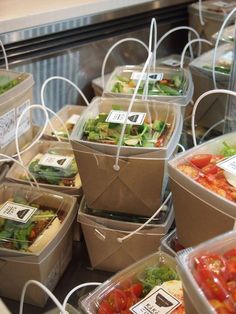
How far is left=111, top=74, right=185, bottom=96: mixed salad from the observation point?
1.41 metres

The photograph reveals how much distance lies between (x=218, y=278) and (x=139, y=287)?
333 millimetres

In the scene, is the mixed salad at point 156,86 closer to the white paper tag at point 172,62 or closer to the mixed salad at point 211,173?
the white paper tag at point 172,62

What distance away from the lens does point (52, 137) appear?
154 cm

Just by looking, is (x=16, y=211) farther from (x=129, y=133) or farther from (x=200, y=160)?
(x=200, y=160)

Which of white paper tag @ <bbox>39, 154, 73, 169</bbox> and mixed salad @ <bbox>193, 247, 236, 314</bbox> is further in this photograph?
white paper tag @ <bbox>39, 154, 73, 169</bbox>

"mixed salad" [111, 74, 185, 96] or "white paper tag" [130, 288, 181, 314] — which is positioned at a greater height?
"mixed salad" [111, 74, 185, 96]


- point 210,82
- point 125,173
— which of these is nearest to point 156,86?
point 210,82

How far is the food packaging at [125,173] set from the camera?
103 centimetres

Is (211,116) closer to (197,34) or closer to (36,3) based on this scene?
(197,34)

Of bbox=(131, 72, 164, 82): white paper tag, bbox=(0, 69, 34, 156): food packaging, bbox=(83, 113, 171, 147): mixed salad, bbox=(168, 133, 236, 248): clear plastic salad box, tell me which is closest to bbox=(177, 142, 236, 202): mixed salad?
bbox=(168, 133, 236, 248): clear plastic salad box

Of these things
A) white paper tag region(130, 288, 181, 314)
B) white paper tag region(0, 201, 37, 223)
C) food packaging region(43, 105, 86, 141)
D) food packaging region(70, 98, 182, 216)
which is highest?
food packaging region(70, 98, 182, 216)

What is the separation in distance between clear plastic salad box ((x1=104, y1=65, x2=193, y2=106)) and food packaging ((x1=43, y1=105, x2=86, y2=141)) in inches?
9.5

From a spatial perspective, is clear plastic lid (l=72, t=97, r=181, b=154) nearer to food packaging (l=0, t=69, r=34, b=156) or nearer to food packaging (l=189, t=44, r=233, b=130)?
food packaging (l=0, t=69, r=34, b=156)

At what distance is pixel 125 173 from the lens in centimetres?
106
